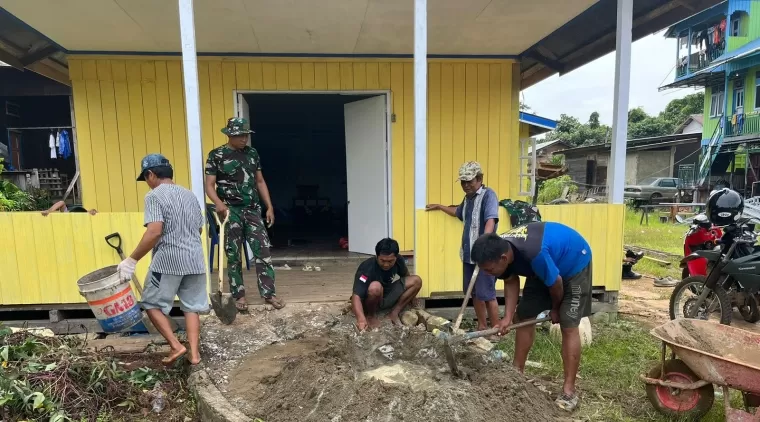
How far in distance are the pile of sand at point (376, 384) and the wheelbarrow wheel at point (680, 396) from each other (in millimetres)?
659

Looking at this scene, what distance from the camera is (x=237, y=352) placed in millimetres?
3121

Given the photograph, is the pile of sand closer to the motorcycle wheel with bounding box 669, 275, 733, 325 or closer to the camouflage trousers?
the camouflage trousers

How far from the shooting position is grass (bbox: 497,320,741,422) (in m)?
2.64

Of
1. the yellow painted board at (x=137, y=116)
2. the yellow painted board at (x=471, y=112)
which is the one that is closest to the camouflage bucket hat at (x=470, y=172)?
the yellow painted board at (x=471, y=112)

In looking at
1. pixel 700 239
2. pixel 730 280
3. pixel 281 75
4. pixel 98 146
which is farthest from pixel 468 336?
pixel 98 146

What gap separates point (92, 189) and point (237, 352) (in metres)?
3.81

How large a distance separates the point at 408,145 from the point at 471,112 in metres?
1.01

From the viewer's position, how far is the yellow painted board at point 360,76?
5691 millimetres

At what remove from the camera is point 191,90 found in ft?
11.5

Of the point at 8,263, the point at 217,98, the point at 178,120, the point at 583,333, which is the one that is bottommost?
the point at 583,333

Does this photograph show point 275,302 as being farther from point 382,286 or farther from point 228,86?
point 228,86

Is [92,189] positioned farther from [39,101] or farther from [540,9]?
[39,101]

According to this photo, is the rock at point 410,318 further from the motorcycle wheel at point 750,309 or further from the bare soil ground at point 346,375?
the motorcycle wheel at point 750,309

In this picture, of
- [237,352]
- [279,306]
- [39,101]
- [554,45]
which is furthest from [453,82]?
[39,101]
